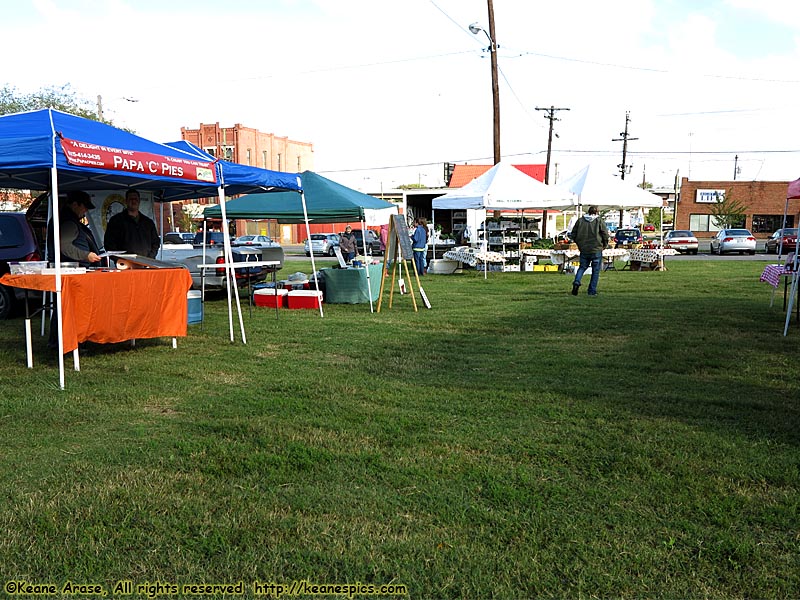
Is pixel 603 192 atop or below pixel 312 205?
atop

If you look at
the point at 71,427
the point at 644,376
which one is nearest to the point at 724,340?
the point at 644,376

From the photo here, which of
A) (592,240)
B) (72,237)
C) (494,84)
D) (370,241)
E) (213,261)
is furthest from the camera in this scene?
(370,241)

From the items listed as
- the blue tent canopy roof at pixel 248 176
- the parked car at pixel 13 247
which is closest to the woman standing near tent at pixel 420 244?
the blue tent canopy roof at pixel 248 176

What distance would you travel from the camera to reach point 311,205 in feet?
44.2

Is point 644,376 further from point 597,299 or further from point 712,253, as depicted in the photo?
point 712,253

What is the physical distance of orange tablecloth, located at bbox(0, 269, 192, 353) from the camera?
6.77 m

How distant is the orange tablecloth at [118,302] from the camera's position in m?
6.77

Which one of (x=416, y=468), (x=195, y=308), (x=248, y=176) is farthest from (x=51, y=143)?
(x=416, y=468)

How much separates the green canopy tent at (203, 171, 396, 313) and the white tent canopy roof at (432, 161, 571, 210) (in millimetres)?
5584

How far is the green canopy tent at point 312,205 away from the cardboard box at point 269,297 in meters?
1.21

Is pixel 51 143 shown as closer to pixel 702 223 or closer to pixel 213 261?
pixel 213 261

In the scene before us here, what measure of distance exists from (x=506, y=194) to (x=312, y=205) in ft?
24.8

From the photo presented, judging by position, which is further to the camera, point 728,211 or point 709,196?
point 709,196

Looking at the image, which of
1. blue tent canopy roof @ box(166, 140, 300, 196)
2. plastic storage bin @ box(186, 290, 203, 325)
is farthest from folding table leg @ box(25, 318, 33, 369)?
plastic storage bin @ box(186, 290, 203, 325)
